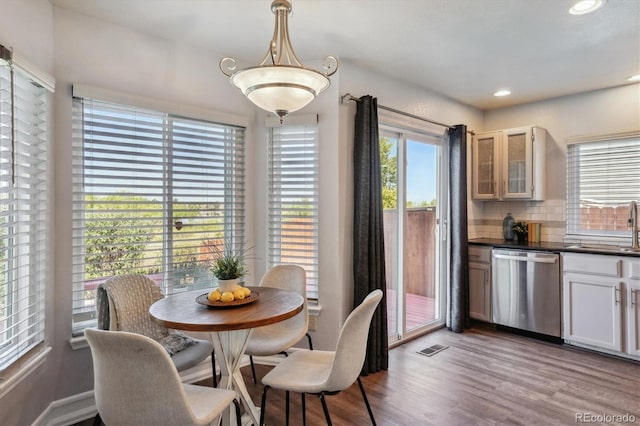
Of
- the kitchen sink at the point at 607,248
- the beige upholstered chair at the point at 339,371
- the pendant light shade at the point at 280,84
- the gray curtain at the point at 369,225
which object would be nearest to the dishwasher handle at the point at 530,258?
the kitchen sink at the point at 607,248

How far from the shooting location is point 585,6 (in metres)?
2.27

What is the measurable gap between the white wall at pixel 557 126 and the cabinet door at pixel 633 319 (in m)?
1.06

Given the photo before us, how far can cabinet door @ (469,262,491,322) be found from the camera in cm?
421

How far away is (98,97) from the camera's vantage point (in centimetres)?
247

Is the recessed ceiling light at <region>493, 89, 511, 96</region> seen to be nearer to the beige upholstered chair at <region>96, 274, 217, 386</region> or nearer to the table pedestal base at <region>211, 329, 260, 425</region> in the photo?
the table pedestal base at <region>211, 329, 260, 425</region>

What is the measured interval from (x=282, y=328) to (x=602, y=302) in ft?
9.63

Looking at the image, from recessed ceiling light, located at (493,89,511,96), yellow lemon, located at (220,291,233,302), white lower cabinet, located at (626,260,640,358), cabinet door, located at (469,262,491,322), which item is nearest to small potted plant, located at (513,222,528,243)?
cabinet door, located at (469,262,491,322)

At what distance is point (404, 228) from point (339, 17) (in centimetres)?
210

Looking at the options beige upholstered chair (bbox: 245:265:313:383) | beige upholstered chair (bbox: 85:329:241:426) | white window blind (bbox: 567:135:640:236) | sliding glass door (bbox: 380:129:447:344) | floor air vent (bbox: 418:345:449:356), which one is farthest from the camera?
white window blind (bbox: 567:135:640:236)

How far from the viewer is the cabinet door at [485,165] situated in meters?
4.40

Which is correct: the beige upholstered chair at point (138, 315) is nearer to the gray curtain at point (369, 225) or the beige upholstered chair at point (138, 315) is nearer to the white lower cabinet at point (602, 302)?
the gray curtain at point (369, 225)

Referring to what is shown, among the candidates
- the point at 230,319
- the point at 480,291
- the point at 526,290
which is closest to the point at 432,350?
the point at 480,291

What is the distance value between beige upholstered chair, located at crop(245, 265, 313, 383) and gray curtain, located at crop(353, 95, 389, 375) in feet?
1.83

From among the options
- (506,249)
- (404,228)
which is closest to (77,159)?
(404,228)
